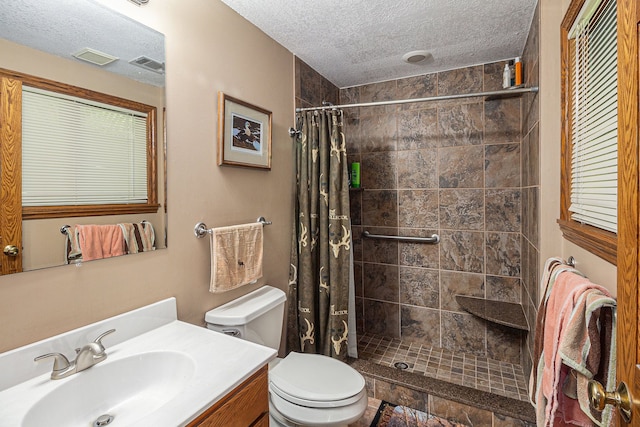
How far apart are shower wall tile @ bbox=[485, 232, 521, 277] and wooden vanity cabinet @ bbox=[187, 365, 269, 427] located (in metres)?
1.97

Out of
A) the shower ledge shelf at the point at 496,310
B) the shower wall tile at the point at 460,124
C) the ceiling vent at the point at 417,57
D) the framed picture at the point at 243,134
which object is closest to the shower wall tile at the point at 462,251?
the shower ledge shelf at the point at 496,310

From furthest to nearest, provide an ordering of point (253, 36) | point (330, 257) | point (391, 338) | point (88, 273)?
1. point (391, 338)
2. point (330, 257)
3. point (253, 36)
4. point (88, 273)

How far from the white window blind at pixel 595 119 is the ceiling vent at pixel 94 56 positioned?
1.60 meters

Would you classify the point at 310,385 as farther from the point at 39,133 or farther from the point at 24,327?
the point at 39,133

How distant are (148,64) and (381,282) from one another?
2.27m

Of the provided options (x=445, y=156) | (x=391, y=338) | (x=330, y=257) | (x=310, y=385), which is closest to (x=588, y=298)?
(x=310, y=385)

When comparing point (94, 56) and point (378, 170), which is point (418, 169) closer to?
point (378, 170)

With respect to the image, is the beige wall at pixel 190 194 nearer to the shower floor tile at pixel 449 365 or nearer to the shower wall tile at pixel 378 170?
the shower wall tile at pixel 378 170

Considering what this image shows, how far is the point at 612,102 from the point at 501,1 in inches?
41.9

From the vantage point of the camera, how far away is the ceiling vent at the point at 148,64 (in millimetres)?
1220

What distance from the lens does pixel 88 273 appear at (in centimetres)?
109

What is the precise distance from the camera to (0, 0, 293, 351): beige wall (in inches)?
39.3

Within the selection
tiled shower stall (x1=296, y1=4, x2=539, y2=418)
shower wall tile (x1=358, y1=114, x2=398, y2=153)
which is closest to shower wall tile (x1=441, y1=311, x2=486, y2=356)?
tiled shower stall (x1=296, y1=4, x2=539, y2=418)

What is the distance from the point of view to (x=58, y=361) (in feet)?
3.07
